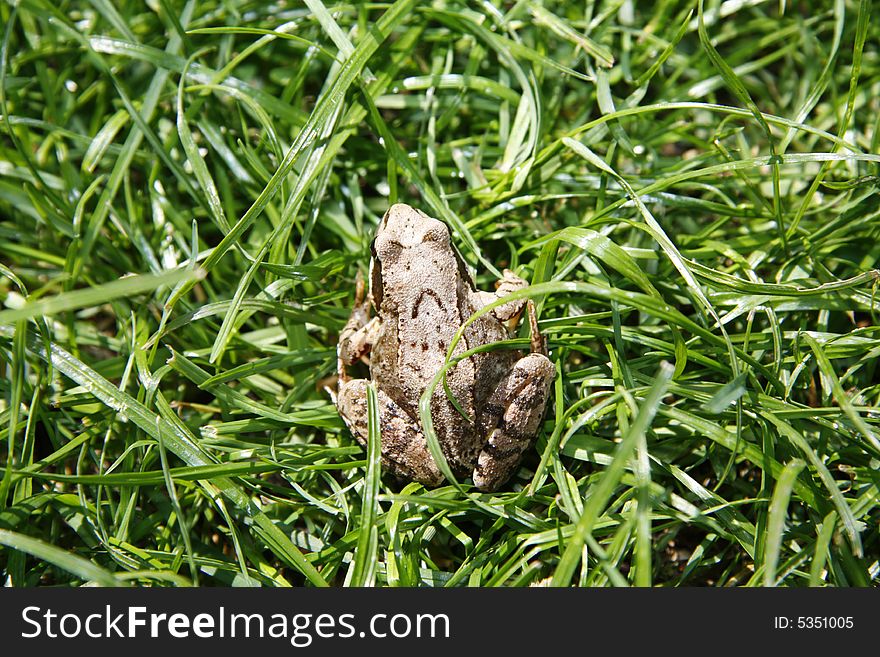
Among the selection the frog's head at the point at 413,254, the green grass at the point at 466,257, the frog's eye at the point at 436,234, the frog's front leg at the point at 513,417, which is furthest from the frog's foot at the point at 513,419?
the frog's eye at the point at 436,234

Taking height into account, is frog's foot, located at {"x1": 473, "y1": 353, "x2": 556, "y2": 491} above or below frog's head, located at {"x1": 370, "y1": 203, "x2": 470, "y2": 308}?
below

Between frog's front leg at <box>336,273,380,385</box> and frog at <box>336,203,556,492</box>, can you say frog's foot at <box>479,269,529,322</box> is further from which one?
frog's front leg at <box>336,273,380,385</box>

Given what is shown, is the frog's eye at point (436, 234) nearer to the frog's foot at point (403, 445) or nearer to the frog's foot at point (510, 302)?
the frog's foot at point (510, 302)

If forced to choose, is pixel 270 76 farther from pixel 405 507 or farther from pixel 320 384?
pixel 405 507

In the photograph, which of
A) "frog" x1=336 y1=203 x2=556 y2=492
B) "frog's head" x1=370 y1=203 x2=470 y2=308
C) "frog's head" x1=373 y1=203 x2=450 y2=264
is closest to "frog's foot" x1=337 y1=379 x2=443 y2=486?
"frog" x1=336 y1=203 x2=556 y2=492

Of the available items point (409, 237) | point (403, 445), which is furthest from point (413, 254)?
point (403, 445)

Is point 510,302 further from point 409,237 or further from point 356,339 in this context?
point 356,339
